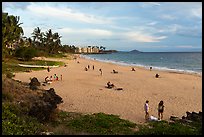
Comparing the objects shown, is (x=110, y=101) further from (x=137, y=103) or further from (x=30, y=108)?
(x=30, y=108)

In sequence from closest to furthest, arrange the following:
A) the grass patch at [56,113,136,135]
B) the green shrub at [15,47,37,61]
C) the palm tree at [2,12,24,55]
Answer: the grass patch at [56,113,136,135], the palm tree at [2,12,24,55], the green shrub at [15,47,37,61]

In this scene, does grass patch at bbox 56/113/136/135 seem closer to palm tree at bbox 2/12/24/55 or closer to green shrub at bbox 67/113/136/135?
green shrub at bbox 67/113/136/135

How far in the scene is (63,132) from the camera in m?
10.2

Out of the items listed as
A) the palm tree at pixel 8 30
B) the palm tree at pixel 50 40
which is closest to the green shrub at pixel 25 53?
the palm tree at pixel 8 30

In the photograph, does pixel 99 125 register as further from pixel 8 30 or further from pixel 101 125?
pixel 8 30

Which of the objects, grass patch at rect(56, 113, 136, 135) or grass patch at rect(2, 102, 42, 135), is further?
grass patch at rect(56, 113, 136, 135)

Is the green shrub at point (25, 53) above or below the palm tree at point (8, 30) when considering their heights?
below

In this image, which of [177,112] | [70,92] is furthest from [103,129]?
[70,92]

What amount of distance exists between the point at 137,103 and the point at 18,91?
853cm

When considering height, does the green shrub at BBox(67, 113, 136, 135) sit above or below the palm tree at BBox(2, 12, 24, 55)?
below

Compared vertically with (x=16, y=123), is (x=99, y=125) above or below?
below

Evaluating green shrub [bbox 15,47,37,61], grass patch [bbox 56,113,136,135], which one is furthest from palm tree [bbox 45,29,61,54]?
grass patch [bbox 56,113,136,135]

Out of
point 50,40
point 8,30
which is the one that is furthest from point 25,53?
point 50,40

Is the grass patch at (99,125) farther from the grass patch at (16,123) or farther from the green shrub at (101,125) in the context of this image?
the grass patch at (16,123)
